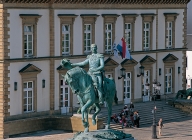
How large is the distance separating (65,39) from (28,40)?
3647 millimetres

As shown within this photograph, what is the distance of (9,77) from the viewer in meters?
60.9

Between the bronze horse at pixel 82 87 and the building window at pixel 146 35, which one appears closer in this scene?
the bronze horse at pixel 82 87

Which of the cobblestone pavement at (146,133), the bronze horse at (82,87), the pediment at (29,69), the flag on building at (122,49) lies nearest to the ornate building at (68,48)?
the pediment at (29,69)

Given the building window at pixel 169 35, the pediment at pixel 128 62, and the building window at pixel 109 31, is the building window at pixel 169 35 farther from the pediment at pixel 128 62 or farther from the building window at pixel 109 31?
the building window at pixel 109 31

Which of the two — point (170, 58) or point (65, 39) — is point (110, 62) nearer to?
point (65, 39)

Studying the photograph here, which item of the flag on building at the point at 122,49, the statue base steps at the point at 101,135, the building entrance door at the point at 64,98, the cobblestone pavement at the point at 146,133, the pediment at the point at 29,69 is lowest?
the cobblestone pavement at the point at 146,133

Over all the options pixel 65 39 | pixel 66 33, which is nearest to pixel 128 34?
pixel 66 33

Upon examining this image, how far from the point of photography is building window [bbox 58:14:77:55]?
64875 mm

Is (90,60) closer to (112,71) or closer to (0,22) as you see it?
(0,22)

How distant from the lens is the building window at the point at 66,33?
64875 millimetres

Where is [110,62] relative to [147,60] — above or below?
below

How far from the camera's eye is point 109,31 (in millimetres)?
Answer: 69312

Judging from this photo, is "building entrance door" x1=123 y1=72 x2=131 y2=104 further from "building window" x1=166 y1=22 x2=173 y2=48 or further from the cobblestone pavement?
"building window" x1=166 y1=22 x2=173 y2=48

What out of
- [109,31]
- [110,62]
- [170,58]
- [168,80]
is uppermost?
[109,31]
